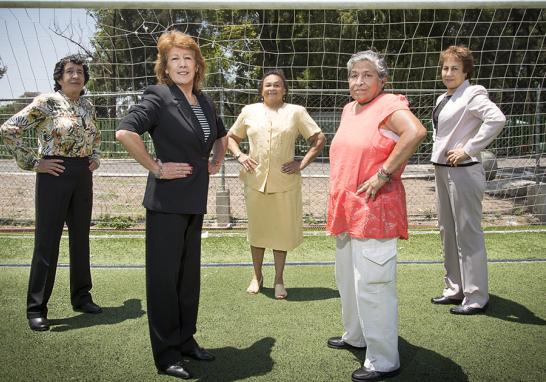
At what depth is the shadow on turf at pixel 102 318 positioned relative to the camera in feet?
11.9

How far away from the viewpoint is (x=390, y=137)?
2.69m

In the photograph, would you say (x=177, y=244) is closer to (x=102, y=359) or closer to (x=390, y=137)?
(x=102, y=359)

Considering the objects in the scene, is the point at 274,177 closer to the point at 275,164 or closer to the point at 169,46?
the point at 275,164

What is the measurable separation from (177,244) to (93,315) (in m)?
1.49

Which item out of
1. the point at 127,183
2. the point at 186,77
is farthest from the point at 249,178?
the point at 127,183

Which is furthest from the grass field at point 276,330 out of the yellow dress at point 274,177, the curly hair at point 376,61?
the curly hair at point 376,61

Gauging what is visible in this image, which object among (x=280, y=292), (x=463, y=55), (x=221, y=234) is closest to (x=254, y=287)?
(x=280, y=292)

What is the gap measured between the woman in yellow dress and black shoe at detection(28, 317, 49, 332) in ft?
5.43

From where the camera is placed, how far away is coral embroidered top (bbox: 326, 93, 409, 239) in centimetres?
269

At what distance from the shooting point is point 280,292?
14.0 ft

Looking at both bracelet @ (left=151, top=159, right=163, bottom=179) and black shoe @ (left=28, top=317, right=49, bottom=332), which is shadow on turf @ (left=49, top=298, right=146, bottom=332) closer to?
black shoe @ (left=28, top=317, right=49, bottom=332)

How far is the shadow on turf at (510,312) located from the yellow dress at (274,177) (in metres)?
1.64

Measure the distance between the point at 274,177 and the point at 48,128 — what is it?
1.75 m

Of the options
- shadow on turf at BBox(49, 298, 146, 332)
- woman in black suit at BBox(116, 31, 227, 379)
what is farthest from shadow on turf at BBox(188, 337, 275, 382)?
shadow on turf at BBox(49, 298, 146, 332)
